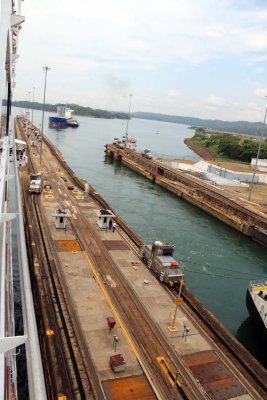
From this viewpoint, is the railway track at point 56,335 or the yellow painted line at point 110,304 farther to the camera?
the yellow painted line at point 110,304

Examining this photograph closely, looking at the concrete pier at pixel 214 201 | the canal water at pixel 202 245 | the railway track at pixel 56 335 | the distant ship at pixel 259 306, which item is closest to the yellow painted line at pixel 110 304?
the railway track at pixel 56 335

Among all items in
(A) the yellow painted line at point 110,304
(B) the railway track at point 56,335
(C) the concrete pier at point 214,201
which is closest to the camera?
(B) the railway track at point 56,335

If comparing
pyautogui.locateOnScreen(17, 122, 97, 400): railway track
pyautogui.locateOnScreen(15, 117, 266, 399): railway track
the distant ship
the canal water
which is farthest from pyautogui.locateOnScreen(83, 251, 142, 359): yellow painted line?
the distant ship

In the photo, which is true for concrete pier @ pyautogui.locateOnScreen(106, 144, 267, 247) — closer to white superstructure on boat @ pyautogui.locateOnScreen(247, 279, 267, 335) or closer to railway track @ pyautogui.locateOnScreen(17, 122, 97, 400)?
white superstructure on boat @ pyautogui.locateOnScreen(247, 279, 267, 335)

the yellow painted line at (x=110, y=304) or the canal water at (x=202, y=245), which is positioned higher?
the yellow painted line at (x=110, y=304)

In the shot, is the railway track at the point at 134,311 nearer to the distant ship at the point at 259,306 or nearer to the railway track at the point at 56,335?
the railway track at the point at 56,335

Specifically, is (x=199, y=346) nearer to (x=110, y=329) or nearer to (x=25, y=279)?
(x=110, y=329)

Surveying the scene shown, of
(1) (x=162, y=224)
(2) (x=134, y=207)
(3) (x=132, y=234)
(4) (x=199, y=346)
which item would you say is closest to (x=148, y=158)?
(2) (x=134, y=207)

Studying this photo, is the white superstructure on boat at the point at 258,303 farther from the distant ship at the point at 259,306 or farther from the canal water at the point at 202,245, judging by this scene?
the canal water at the point at 202,245

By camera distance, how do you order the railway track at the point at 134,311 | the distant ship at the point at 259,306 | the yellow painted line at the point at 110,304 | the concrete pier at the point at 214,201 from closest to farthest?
the railway track at the point at 134,311, the yellow painted line at the point at 110,304, the distant ship at the point at 259,306, the concrete pier at the point at 214,201
